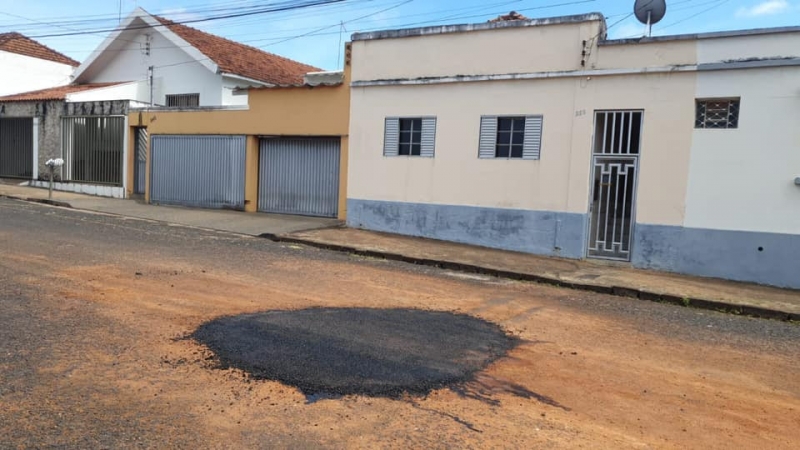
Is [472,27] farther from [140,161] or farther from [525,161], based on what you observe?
[140,161]

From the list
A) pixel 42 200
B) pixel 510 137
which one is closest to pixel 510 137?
pixel 510 137

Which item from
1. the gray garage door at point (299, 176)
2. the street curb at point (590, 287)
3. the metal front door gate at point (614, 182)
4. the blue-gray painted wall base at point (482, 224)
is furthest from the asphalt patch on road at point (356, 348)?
the gray garage door at point (299, 176)

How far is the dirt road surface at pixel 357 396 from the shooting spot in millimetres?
3502

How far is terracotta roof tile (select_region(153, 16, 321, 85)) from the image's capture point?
1858 cm

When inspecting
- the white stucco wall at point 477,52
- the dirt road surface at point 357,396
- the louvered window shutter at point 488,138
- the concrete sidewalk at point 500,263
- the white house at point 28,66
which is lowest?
the dirt road surface at point 357,396

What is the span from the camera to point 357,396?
3.98 metres

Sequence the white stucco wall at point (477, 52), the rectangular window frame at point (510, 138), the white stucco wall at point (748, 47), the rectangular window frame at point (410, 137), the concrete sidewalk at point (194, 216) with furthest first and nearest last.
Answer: the concrete sidewalk at point (194, 216)
the rectangular window frame at point (410, 137)
the rectangular window frame at point (510, 138)
the white stucco wall at point (477, 52)
the white stucco wall at point (748, 47)

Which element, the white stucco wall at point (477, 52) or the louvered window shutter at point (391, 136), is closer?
the white stucco wall at point (477, 52)

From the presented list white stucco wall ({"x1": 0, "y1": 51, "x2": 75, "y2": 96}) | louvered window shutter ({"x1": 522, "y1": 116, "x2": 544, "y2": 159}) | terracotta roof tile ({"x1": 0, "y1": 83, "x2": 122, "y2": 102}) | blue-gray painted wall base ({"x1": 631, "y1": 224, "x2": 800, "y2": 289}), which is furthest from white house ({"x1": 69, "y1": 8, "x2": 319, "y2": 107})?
blue-gray painted wall base ({"x1": 631, "y1": 224, "x2": 800, "y2": 289})

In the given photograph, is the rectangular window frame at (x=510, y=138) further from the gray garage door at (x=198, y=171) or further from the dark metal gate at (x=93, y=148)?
the dark metal gate at (x=93, y=148)

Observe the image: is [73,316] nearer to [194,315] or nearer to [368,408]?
[194,315]

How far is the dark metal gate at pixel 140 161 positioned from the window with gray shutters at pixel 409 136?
874 centimetres

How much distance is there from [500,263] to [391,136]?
4.32 meters

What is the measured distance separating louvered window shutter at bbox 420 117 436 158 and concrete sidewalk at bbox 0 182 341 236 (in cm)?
290
